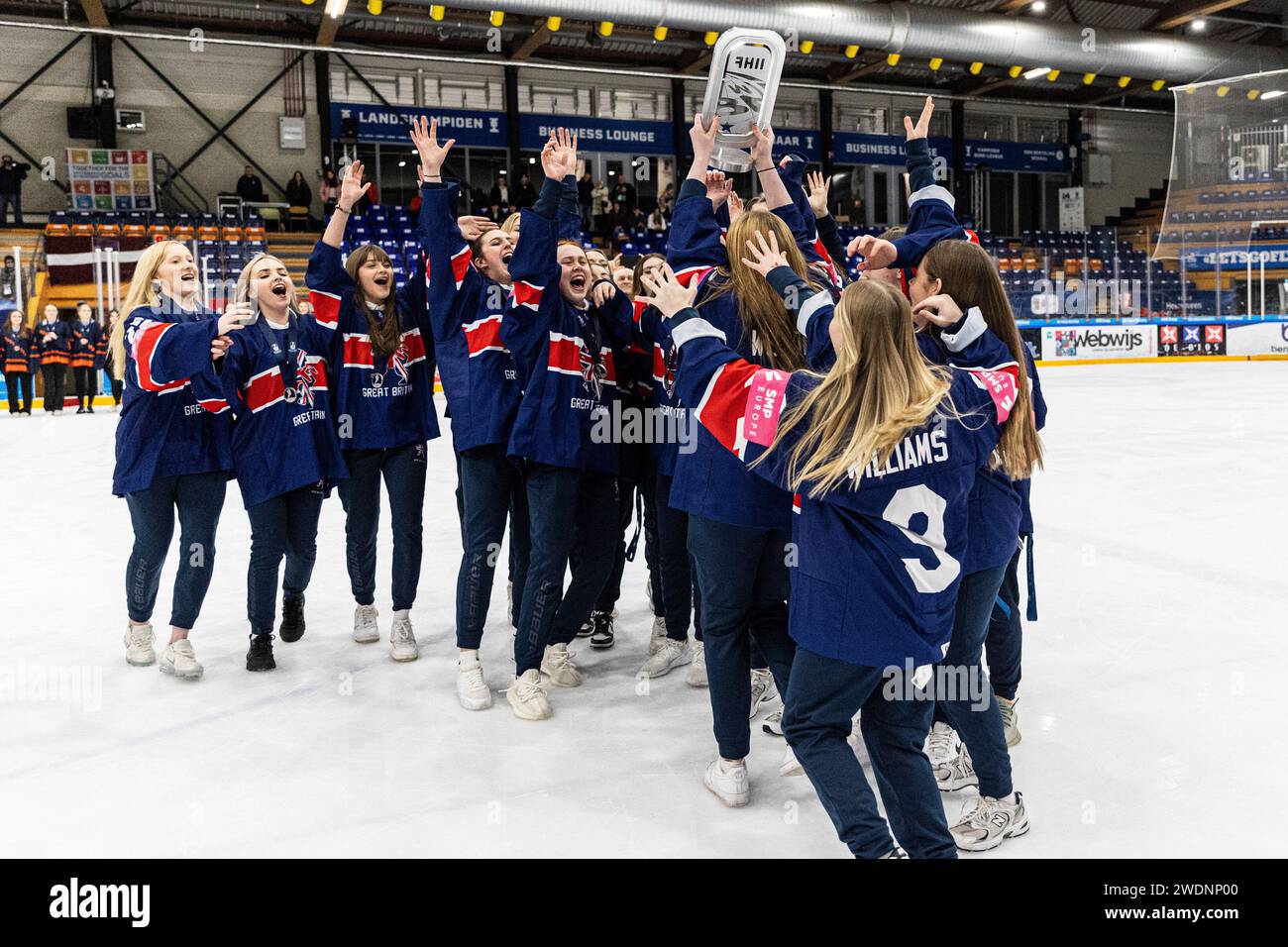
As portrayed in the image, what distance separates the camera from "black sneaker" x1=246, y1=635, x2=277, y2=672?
3.81 metres

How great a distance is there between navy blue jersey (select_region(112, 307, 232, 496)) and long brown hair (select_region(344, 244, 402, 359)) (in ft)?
1.73

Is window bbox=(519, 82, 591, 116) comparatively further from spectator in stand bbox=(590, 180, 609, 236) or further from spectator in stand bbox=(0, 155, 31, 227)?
spectator in stand bbox=(0, 155, 31, 227)

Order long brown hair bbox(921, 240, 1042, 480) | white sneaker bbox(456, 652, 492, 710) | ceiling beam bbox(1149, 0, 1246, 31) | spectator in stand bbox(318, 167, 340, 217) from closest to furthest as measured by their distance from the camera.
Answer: long brown hair bbox(921, 240, 1042, 480) → white sneaker bbox(456, 652, 492, 710) → ceiling beam bbox(1149, 0, 1246, 31) → spectator in stand bbox(318, 167, 340, 217)

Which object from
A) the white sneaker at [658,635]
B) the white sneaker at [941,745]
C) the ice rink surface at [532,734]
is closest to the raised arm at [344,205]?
the ice rink surface at [532,734]

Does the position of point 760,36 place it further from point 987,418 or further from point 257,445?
point 257,445

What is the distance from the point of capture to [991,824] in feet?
8.06

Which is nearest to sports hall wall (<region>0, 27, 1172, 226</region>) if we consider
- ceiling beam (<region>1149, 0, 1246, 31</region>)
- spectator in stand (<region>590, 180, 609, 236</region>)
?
spectator in stand (<region>590, 180, 609, 236</region>)

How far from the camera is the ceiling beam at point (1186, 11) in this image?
19594mm

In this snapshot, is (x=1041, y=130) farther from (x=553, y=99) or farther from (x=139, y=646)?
(x=139, y=646)

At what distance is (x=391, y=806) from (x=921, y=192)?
7.26 ft

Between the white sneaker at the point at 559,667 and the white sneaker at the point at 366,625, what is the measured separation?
873mm

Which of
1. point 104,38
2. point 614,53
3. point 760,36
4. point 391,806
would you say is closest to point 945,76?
point 614,53

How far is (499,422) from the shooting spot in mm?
3393
